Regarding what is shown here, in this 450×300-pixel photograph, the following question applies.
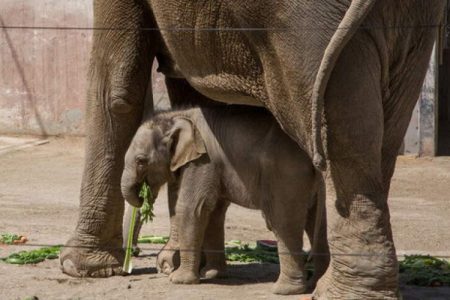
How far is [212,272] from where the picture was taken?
23.8 ft

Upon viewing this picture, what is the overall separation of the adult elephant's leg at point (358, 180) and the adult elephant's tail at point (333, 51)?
0.32 ft

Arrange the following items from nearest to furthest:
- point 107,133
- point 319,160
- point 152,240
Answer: point 319,160 → point 107,133 → point 152,240

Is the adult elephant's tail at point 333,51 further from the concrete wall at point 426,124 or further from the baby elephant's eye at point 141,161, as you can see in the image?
the concrete wall at point 426,124

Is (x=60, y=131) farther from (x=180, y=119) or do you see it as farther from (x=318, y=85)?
(x=318, y=85)

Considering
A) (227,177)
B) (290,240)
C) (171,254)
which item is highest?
(227,177)

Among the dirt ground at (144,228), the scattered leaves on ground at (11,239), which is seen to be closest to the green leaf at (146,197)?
the dirt ground at (144,228)

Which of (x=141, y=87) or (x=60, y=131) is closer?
(x=141, y=87)

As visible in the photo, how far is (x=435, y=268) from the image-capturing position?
24.0ft

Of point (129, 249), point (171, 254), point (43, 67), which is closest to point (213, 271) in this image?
point (171, 254)

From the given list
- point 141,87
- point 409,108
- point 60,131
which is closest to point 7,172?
point 60,131

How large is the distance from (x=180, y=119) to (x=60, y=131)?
26.5 feet

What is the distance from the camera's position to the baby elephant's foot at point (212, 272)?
23.8ft

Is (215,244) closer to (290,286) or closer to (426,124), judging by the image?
(290,286)

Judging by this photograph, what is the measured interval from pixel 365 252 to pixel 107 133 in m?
2.27
